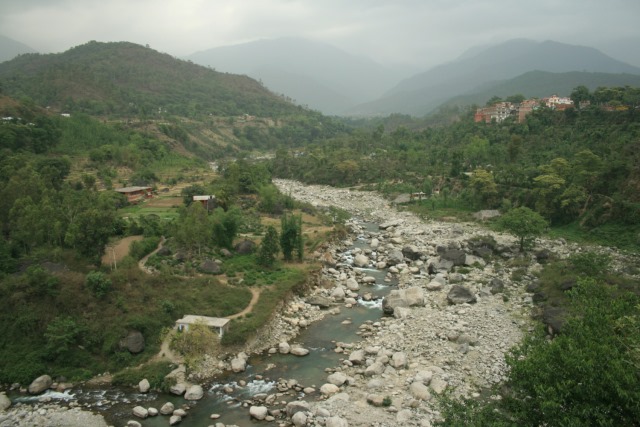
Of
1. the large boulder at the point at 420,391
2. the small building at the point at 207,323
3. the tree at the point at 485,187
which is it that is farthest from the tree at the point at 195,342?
the tree at the point at 485,187

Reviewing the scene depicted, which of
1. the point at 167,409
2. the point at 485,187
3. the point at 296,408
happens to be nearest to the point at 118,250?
the point at 167,409

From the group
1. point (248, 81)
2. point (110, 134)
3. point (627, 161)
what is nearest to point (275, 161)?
point (110, 134)

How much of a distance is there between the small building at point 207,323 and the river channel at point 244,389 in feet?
6.81

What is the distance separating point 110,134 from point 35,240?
2041 inches

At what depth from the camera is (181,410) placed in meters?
17.2

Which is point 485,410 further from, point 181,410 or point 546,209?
point 546,209

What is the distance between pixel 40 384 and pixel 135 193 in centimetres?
3050

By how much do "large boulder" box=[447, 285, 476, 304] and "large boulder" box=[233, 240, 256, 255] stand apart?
44.8 feet

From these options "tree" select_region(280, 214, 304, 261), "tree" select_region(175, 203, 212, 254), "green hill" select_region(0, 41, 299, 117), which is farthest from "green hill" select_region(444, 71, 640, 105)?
"tree" select_region(175, 203, 212, 254)

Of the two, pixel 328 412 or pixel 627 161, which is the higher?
pixel 627 161

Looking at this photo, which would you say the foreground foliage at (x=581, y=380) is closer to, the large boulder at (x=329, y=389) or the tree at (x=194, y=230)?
the large boulder at (x=329, y=389)

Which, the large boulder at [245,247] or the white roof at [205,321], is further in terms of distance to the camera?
the large boulder at [245,247]

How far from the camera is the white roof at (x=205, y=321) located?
21.4 m

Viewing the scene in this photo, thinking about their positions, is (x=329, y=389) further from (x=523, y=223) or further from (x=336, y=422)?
(x=523, y=223)
